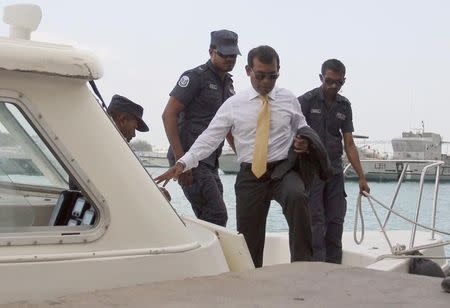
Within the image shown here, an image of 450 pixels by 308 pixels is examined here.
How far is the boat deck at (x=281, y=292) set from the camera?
2301 mm

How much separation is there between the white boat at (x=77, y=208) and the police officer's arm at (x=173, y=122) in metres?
2.14

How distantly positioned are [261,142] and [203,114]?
1011mm

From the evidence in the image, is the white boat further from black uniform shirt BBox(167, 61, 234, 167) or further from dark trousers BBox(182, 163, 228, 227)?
black uniform shirt BBox(167, 61, 234, 167)

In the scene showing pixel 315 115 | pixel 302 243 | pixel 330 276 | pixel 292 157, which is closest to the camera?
pixel 330 276

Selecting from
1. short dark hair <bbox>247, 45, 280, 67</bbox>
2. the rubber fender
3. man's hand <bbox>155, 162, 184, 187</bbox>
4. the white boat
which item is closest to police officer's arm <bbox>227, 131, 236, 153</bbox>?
short dark hair <bbox>247, 45, 280, 67</bbox>

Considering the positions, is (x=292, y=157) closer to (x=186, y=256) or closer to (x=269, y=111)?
(x=269, y=111)

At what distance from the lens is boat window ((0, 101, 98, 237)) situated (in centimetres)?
255

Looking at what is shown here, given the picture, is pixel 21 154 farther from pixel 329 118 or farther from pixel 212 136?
pixel 329 118

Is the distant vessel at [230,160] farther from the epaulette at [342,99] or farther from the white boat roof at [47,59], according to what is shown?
the white boat roof at [47,59]

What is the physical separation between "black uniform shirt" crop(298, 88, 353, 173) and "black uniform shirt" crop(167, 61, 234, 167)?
971mm

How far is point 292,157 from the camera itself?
14.1ft

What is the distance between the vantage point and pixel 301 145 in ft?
14.0

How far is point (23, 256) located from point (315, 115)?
154 inches

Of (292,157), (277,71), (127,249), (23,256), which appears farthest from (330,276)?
(277,71)
